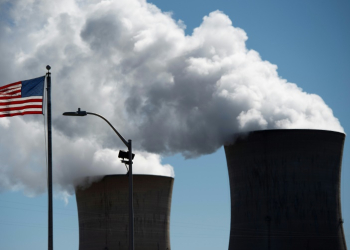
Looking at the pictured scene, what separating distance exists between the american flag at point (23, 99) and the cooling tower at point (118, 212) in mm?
21490

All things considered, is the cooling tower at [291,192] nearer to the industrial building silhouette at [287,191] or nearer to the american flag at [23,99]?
the industrial building silhouette at [287,191]

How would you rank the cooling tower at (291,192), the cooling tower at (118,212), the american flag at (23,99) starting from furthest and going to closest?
the cooling tower at (118,212) < the cooling tower at (291,192) < the american flag at (23,99)

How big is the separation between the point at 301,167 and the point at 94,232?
46.3 feet

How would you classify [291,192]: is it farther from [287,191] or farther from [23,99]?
[23,99]

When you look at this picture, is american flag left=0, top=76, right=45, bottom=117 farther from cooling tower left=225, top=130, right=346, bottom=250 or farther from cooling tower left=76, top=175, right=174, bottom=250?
cooling tower left=76, top=175, right=174, bottom=250

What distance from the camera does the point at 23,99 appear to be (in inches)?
664

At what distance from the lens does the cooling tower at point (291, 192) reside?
1200 inches

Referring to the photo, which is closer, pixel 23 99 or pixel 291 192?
pixel 23 99

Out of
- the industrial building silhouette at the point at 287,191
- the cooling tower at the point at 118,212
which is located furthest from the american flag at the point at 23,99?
the cooling tower at the point at 118,212

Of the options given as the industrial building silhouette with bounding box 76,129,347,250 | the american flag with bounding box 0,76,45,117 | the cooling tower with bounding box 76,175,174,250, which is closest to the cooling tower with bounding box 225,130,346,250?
the industrial building silhouette with bounding box 76,129,347,250

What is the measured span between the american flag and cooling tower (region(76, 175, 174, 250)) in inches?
846

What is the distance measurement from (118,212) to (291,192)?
1227 centimetres

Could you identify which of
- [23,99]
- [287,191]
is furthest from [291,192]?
[23,99]

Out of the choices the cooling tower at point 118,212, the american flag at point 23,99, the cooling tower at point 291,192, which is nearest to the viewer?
the american flag at point 23,99
